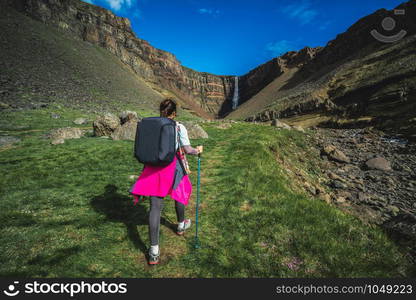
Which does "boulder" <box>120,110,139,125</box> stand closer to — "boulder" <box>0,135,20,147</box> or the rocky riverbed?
"boulder" <box>0,135,20,147</box>

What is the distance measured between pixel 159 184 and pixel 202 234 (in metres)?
1.96

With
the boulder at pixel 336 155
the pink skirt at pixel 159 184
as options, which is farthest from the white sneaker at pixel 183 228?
the boulder at pixel 336 155

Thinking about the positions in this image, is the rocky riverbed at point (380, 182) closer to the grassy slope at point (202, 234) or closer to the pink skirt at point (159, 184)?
the grassy slope at point (202, 234)

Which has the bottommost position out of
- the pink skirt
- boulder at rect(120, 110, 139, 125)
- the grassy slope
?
the grassy slope

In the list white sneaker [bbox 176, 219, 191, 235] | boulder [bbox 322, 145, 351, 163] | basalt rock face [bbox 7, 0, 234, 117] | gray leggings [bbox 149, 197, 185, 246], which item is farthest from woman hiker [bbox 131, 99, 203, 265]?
basalt rock face [bbox 7, 0, 234, 117]

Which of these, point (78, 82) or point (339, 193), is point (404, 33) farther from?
point (78, 82)

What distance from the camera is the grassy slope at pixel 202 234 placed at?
3.82 m

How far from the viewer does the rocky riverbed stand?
519cm

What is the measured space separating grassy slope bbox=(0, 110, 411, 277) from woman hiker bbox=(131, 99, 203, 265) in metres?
0.77

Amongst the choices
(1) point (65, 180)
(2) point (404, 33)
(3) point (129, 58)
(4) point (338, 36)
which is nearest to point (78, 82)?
(1) point (65, 180)

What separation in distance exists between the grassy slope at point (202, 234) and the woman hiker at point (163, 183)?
77 centimetres

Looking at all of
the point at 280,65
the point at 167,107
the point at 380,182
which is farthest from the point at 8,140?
the point at 280,65

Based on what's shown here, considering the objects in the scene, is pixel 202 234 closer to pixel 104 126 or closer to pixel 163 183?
pixel 163 183

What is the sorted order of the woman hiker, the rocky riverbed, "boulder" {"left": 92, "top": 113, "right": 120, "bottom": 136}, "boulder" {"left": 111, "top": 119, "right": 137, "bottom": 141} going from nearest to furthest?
the woman hiker
the rocky riverbed
"boulder" {"left": 111, "top": 119, "right": 137, "bottom": 141}
"boulder" {"left": 92, "top": 113, "right": 120, "bottom": 136}
